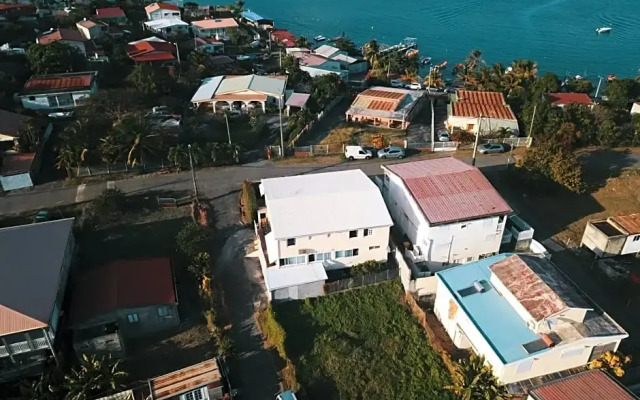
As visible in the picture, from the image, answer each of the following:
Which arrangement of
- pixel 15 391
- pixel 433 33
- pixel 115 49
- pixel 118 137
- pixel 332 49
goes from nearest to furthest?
pixel 15 391, pixel 118 137, pixel 115 49, pixel 332 49, pixel 433 33

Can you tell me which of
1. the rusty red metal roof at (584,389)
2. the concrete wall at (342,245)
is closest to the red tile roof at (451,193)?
the concrete wall at (342,245)

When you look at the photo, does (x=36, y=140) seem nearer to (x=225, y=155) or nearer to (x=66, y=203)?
(x=66, y=203)

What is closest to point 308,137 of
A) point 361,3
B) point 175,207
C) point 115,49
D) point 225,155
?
point 225,155

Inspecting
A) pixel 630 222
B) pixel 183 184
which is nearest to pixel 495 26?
pixel 630 222

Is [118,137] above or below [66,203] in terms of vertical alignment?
above

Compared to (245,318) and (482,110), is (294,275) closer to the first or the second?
(245,318)

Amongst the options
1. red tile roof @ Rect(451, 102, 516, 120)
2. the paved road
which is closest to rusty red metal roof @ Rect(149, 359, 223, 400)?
the paved road

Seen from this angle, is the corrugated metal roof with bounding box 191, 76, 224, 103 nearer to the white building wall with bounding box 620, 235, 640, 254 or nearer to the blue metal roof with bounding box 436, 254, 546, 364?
the blue metal roof with bounding box 436, 254, 546, 364

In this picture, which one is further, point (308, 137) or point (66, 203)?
point (308, 137)
